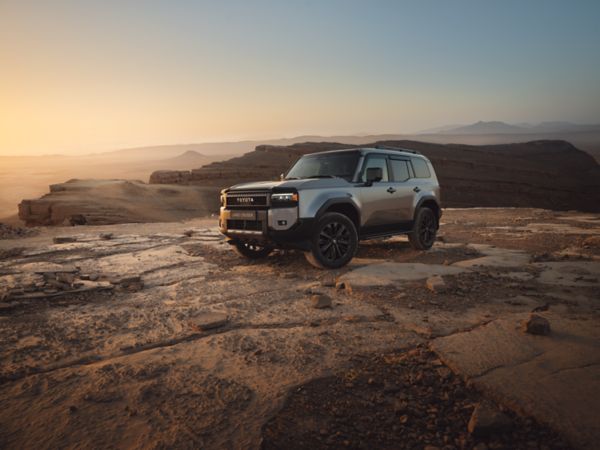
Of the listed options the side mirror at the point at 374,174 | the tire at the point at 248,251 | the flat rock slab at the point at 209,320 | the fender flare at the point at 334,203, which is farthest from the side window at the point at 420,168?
the flat rock slab at the point at 209,320

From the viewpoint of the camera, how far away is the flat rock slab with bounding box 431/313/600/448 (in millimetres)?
1992

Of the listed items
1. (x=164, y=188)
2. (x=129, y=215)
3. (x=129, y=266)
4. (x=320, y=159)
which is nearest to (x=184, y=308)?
(x=129, y=266)

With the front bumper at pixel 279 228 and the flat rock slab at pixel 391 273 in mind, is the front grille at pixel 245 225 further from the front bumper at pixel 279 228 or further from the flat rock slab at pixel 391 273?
the flat rock slab at pixel 391 273

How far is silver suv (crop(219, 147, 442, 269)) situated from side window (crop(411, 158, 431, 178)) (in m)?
0.02

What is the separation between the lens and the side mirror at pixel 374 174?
6.14 meters

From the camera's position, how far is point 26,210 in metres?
21.5

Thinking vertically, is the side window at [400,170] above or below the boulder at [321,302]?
above

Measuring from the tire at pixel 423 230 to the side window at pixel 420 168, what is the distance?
0.74m

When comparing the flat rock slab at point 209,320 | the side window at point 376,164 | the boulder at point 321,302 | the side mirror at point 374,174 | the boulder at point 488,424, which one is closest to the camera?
the boulder at point 488,424

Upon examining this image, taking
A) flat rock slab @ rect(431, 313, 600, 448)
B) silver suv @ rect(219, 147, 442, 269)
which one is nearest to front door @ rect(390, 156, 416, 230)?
silver suv @ rect(219, 147, 442, 269)

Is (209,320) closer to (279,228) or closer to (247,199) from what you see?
(279,228)

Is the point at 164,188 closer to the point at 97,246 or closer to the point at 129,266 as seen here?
the point at 97,246

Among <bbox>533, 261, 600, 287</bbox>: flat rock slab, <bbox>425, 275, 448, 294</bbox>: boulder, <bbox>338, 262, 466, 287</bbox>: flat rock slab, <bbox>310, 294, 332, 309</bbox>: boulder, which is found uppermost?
<bbox>310, 294, 332, 309</bbox>: boulder

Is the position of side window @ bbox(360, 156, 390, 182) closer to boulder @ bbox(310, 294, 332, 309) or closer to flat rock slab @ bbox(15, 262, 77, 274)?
boulder @ bbox(310, 294, 332, 309)
